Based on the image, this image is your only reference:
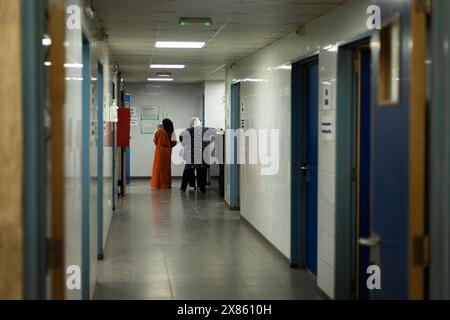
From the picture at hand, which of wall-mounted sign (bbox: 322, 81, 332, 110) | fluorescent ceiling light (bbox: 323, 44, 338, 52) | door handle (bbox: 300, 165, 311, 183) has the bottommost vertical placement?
door handle (bbox: 300, 165, 311, 183)

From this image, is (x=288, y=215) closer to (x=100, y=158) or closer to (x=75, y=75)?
(x=100, y=158)

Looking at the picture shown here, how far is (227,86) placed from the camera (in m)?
11.6

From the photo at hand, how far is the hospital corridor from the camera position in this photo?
2.42 metres

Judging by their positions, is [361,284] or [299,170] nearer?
[361,284]

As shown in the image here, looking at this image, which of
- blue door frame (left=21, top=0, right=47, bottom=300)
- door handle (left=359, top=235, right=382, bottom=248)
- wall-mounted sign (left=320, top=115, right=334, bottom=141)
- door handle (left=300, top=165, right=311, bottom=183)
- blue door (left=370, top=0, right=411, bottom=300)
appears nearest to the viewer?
blue door frame (left=21, top=0, right=47, bottom=300)

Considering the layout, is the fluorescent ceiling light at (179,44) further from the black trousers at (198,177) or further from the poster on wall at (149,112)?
the poster on wall at (149,112)

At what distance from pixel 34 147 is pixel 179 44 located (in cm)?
602

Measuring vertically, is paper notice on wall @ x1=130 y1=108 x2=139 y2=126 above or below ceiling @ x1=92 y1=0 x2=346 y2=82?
below

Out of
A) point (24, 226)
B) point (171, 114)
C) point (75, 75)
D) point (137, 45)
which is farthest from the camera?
point (171, 114)

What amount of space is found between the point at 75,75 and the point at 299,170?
329cm

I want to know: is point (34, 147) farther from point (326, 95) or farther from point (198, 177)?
point (198, 177)

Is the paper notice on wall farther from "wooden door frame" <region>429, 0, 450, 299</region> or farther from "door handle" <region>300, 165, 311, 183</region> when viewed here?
"wooden door frame" <region>429, 0, 450, 299</region>

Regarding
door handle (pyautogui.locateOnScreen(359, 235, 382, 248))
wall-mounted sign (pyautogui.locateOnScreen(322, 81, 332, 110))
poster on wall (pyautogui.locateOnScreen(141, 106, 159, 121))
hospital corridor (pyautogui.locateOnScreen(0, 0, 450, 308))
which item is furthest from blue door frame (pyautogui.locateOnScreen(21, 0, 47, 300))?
poster on wall (pyautogui.locateOnScreen(141, 106, 159, 121))

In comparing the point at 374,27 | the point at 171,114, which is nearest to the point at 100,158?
the point at 374,27
